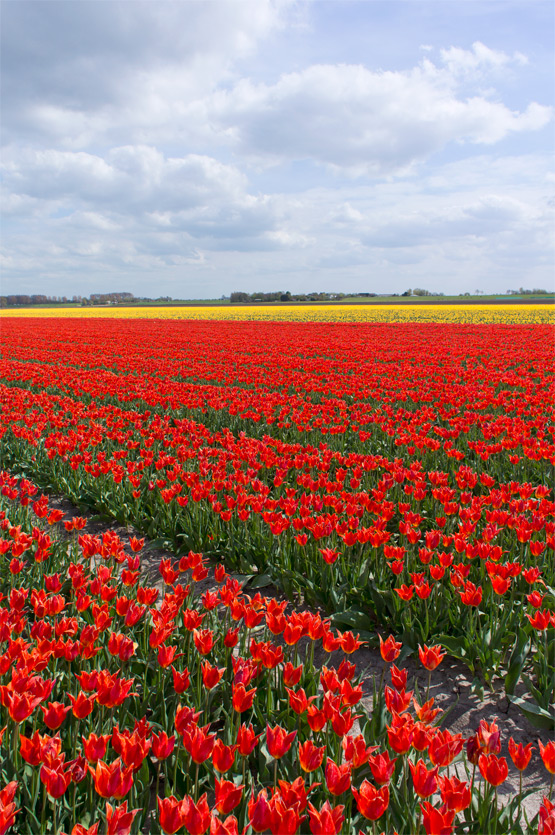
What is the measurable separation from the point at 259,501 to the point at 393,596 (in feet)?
4.65

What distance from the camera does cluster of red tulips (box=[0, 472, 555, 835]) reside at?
63.6 inches

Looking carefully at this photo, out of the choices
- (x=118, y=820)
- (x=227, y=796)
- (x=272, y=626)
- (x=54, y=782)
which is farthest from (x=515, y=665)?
(x=54, y=782)

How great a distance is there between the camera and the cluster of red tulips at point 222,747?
1615 mm

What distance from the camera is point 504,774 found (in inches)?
66.7

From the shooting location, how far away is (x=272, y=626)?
2510mm

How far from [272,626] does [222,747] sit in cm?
79

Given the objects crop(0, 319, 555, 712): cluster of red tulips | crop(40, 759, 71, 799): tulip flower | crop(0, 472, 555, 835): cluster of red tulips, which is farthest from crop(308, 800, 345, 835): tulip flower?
crop(0, 319, 555, 712): cluster of red tulips

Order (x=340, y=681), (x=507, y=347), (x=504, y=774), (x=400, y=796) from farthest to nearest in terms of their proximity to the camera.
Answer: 1. (x=507, y=347)
2. (x=340, y=681)
3. (x=400, y=796)
4. (x=504, y=774)

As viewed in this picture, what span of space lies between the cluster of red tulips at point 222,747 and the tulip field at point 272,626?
0.04 feet

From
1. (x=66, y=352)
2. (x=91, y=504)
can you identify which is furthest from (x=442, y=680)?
(x=66, y=352)

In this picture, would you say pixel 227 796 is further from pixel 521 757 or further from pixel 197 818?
pixel 521 757

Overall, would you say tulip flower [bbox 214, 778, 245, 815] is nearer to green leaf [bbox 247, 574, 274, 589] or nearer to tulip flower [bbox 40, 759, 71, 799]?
tulip flower [bbox 40, 759, 71, 799]

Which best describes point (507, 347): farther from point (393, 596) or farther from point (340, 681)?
point (340, 681)

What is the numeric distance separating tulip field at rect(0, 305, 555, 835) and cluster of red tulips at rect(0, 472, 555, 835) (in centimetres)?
1
